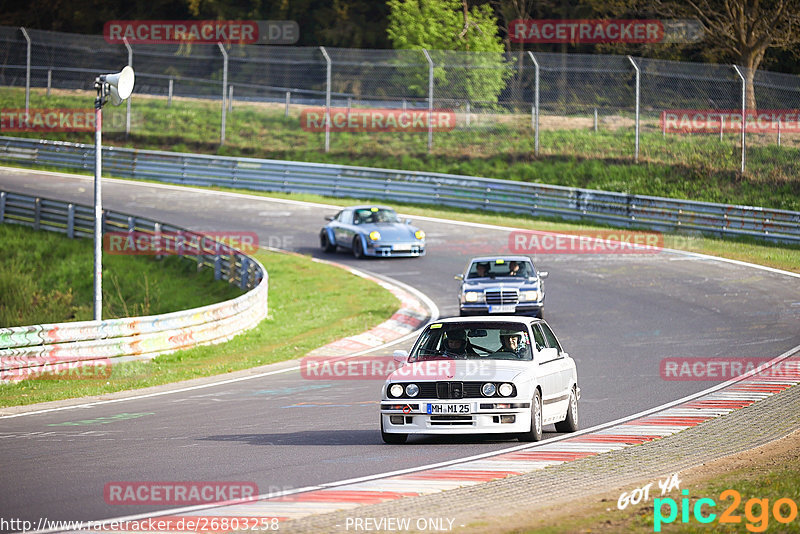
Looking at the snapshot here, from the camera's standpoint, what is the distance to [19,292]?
32.3 metres

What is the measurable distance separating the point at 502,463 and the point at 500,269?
12.0m

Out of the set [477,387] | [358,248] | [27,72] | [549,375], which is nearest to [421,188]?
[358,248]

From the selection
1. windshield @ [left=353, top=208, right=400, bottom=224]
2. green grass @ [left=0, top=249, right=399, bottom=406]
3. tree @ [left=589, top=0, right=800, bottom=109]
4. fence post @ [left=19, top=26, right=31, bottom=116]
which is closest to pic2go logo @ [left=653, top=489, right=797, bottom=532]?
green grass @ [left=0, top=249, right=399, bottom=406]

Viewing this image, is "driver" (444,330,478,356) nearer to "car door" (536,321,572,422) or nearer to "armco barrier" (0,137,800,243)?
"car door" (536,321,572,422)

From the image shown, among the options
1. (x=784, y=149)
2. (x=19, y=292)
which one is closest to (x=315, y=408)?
(x=19, y=292)

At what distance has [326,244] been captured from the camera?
31.5 m

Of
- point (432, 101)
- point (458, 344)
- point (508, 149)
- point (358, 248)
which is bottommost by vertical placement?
point (358, 248)

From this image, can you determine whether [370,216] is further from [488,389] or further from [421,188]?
[488,389]

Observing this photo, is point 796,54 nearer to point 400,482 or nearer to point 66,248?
point 66,248

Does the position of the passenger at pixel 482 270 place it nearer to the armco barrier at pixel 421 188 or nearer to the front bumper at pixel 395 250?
the front bumper at pixel 395 250

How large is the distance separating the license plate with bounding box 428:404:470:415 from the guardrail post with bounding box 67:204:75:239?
26287 millimetres

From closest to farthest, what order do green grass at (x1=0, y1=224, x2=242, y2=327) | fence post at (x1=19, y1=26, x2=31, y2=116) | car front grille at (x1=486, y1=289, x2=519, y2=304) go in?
1. car front grille at (x1=486, y1=289, x2=519, y2=304)
2. green grass at (x1=0, y1=224, x2=242, y2=327)
3. fence post at (x1=19, y1=26, x2=31, y2=116)

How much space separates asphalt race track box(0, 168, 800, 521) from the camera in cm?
950

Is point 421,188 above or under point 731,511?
above
